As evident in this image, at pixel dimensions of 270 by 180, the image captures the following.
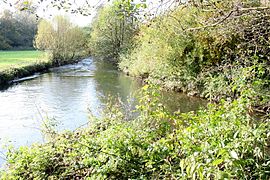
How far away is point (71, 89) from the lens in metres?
17.3

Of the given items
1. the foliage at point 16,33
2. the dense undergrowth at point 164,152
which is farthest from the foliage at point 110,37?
the dense undergrowth at point 164,152

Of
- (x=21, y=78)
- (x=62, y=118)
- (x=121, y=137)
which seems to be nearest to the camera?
(x=121, y=137)

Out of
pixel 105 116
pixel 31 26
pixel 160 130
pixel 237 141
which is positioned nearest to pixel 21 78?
pixel 105 116

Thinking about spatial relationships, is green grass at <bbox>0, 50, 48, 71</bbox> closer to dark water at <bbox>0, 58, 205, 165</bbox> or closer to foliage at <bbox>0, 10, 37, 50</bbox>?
dark water at <bbox>0, 58, 205, 165</bbox>

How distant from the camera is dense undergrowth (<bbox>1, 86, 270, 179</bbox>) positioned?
2.66 meters

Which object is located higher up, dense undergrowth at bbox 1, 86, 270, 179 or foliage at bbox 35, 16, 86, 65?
foliage at bbox 35, 16, 86, 65

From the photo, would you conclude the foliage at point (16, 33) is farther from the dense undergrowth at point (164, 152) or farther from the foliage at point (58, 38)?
the dense undergrowth at point (164, 152)

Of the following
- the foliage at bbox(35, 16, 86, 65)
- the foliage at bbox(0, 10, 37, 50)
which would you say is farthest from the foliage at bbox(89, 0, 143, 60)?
the foliage at bbox(0, 10, 37, 50)

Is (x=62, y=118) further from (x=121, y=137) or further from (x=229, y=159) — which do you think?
(x=229, y=159)

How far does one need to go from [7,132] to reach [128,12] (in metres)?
7.86

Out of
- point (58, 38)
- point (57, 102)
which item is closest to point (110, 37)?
point (58, 38)

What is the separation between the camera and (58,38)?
3009 cm

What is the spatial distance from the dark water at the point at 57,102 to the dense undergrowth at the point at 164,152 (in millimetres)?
3111

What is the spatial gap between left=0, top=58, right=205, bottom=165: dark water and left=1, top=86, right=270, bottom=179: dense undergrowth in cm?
311
